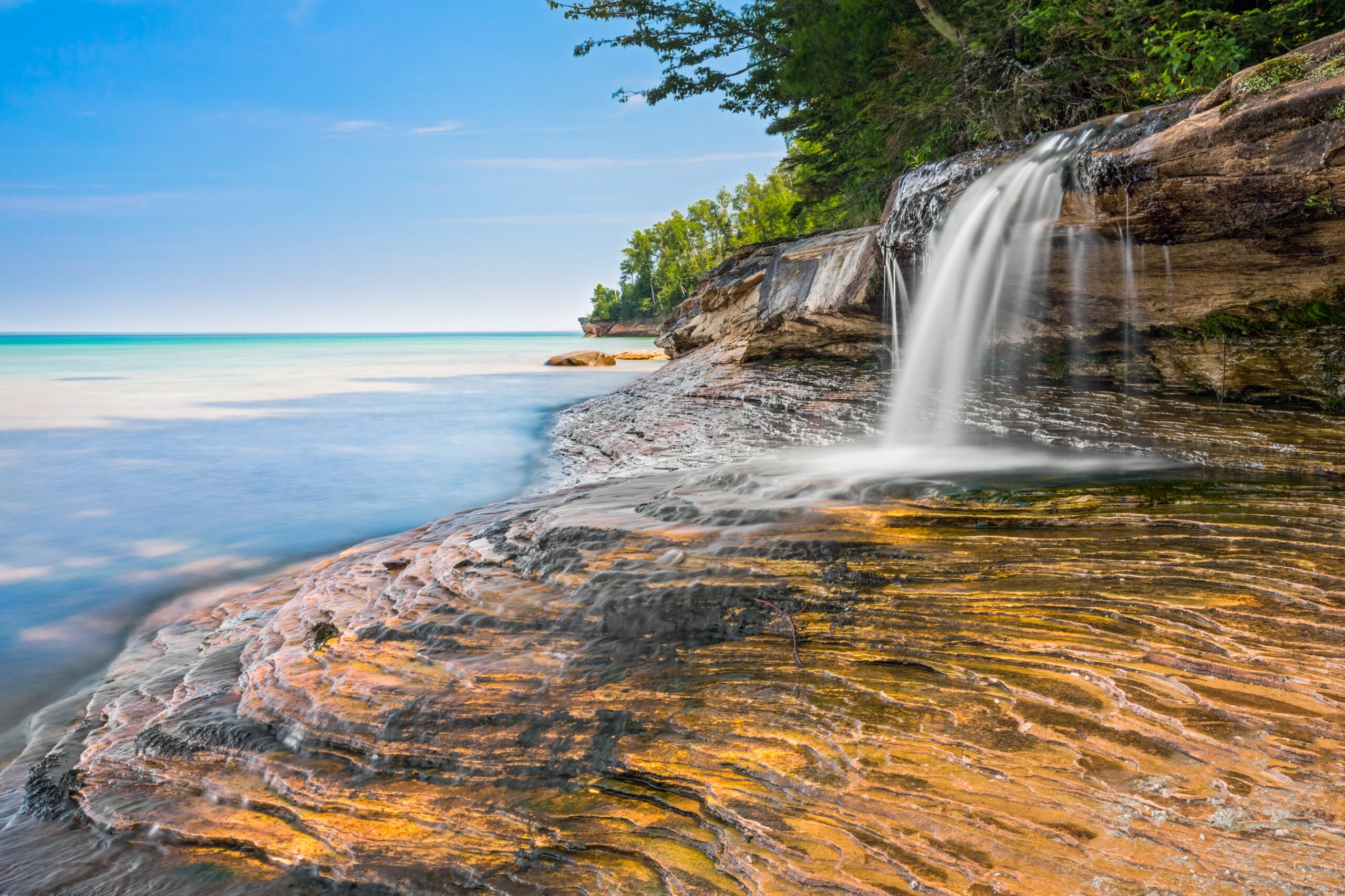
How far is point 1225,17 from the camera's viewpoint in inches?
296

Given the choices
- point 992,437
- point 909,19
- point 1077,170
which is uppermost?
point 909,19

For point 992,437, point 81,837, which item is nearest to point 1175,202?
point 992,437

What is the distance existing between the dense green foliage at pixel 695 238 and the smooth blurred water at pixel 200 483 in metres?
32.5

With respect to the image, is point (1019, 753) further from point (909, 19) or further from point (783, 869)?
point (909, 19)

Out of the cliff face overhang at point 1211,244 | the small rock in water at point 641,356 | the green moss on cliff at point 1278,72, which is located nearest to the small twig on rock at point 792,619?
the cliff face overhang at point 1211,244

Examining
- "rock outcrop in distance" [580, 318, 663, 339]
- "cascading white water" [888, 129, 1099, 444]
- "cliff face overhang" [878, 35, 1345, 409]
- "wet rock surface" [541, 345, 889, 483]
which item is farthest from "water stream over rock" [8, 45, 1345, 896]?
"rock outcrop in distance" [580, 318, 663, 339]

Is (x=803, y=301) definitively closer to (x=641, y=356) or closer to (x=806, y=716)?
(x=806, y=716)

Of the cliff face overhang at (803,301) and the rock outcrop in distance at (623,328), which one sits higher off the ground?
the rock outcrop in distance at (623,328)

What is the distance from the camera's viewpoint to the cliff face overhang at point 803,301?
9812mm

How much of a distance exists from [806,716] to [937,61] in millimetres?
11832

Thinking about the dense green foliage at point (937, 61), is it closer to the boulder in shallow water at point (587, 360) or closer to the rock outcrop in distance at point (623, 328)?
the boulder in shallow water at point (587, 360)

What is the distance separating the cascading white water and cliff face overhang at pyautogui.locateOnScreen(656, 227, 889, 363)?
40.1 inches

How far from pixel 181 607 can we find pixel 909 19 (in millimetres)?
14942

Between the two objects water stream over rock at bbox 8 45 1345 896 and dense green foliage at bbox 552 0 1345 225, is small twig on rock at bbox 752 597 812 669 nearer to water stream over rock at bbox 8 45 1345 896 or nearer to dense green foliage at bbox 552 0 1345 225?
water stream over rock at bbox 8 45 1345 896
